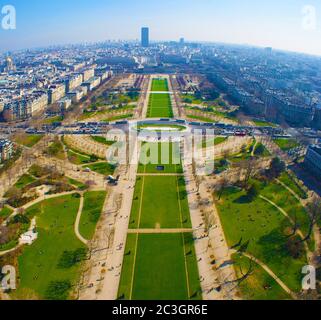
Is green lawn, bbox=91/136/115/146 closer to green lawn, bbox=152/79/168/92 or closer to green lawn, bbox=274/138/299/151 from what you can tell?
green lawn, bbox=274/138/299/151

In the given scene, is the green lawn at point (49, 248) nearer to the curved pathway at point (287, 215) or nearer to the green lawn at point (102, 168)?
the green lawn at point (102, 168)

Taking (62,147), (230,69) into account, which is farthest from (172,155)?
(230,69)

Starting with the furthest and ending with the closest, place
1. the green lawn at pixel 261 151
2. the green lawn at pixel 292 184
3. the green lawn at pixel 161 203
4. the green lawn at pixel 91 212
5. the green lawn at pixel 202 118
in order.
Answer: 1. the green lawn at pixel 202 118
2. the green lawn at pixel 261 151
3. the green lawn at pixel 292 184
4. the green lawn at pixel 161 203
5. the green lawn at pixel 91 212

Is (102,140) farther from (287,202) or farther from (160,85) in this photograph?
(160,85)

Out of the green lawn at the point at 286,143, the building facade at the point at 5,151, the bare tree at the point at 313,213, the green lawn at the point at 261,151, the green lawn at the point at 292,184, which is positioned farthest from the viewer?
the green lawn at the point at 286,143

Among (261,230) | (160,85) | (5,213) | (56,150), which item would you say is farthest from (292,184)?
(160,85)

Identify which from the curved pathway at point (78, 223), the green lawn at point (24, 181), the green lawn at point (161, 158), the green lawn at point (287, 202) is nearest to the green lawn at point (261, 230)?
the green lawn at point (287, 202)
